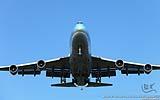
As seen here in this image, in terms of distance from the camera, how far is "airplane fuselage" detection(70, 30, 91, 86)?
33.8 m

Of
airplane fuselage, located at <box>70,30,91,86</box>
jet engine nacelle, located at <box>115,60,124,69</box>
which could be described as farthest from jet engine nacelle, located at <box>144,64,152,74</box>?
airplane fuselage, located at <box>70,30,91,86</box>

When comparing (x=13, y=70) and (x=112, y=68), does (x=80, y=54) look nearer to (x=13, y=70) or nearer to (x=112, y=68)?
(x=112, y=68)

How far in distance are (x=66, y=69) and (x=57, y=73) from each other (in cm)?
112

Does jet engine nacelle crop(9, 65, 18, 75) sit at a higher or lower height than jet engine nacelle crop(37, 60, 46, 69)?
lower

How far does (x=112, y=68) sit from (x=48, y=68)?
238 inches

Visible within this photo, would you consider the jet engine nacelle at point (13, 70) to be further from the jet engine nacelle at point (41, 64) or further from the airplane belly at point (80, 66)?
the airplane belly at point (80, 66)

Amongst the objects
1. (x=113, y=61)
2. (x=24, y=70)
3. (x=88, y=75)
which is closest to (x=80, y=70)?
(x=88, y=75)

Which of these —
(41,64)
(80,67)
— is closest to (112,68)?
(80,67)

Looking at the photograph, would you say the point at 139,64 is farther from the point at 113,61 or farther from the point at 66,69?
the point at 66,69

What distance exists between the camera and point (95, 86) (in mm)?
38562

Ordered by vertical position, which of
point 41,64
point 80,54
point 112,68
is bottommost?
point 112,68

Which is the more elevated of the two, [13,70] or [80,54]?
[80,54]

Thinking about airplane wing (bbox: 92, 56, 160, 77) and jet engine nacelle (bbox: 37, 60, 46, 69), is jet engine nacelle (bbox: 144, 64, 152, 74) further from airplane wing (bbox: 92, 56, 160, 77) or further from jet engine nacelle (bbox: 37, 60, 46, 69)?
jet engine nacelle (bbox: 37, 60, 46, 69)

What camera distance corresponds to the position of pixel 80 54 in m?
34.1
